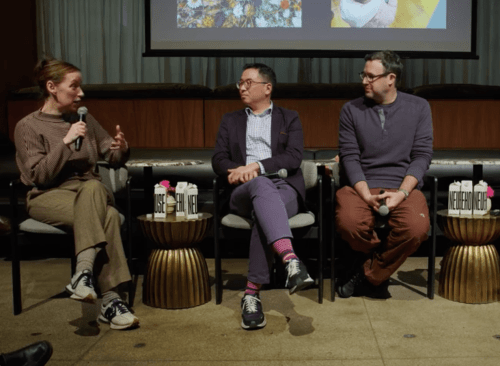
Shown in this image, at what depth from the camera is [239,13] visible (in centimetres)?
487

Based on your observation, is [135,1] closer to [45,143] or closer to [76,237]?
[45,143]

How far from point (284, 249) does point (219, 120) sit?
206 centimetres

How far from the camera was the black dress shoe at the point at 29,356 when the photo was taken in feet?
5.34

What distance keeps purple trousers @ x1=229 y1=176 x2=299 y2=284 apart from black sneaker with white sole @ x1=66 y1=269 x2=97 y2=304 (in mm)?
663

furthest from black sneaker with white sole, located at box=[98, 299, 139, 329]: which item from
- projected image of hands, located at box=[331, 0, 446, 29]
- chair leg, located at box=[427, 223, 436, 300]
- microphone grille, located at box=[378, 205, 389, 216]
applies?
projected image of hands, located at box=[331, 0, 446, 29]

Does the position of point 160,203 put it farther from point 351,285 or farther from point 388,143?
point 388,143

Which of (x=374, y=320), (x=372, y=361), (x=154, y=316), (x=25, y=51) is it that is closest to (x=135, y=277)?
(x=154, y=316)

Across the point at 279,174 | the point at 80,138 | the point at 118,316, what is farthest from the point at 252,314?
the point at 80,138

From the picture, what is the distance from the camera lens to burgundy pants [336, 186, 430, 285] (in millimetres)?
2488

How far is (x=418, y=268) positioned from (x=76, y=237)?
193 cm

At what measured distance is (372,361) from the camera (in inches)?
75.0

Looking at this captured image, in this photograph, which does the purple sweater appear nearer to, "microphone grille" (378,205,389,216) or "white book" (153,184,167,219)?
"microphone grille" (378,205,389,216)

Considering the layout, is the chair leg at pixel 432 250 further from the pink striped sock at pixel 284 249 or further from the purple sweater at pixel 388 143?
the pink striped sock at pixel 284 249

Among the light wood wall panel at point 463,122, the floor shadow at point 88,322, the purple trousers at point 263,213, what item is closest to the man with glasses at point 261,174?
the purple trousers at point 263,213
